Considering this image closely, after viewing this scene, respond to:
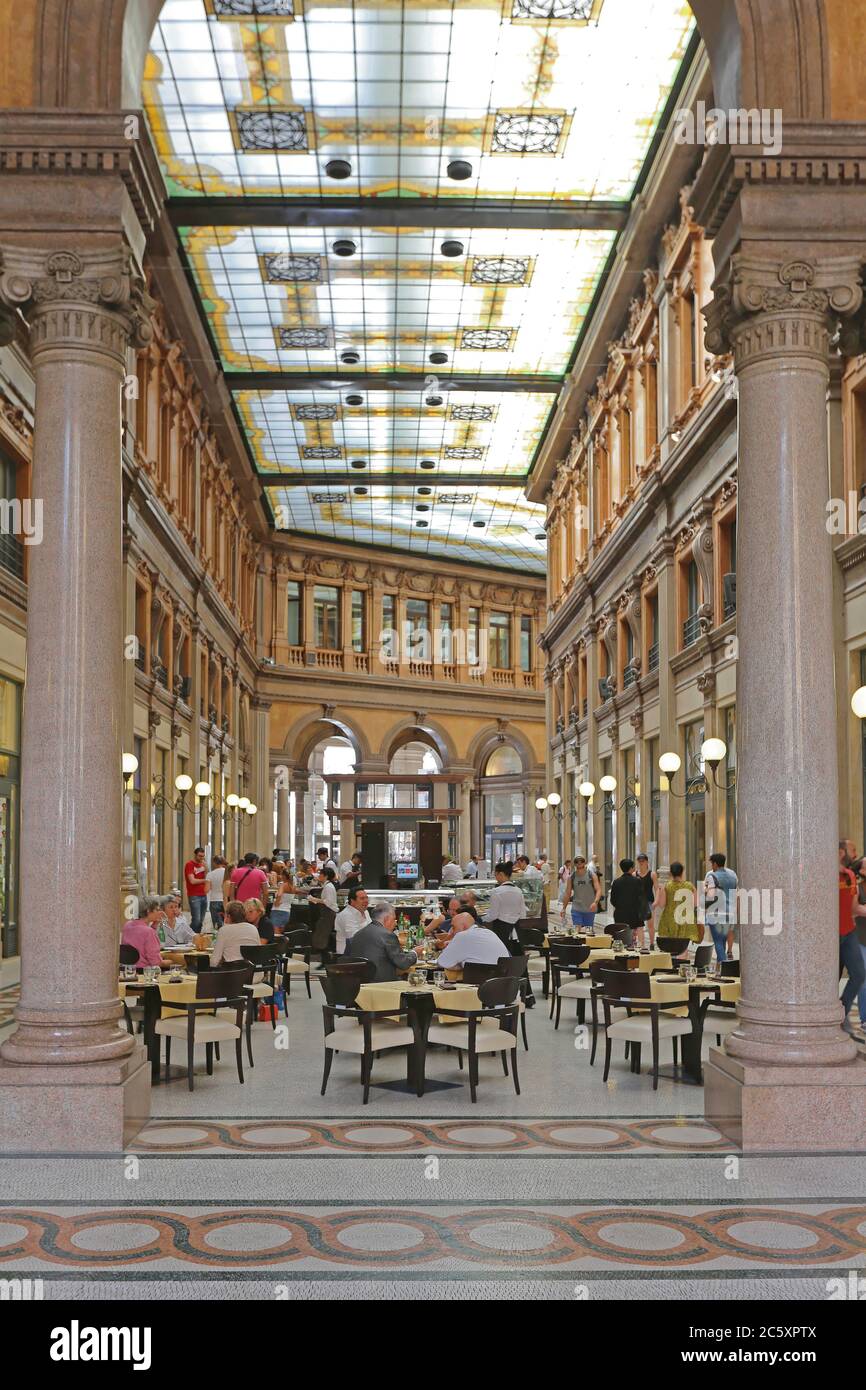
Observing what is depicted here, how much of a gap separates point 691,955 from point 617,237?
445 inches

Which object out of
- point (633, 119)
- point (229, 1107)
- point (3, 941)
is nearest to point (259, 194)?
point (633, 119)

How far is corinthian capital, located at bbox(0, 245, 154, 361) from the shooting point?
6992 mm

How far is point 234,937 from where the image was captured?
36.1 feet

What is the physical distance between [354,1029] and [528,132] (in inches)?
475

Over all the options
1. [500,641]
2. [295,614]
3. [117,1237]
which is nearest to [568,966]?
[117,1237]

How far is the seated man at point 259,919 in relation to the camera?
40.2 feet

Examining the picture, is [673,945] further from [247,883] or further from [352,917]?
[247,883]

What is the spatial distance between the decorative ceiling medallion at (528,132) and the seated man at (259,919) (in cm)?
994

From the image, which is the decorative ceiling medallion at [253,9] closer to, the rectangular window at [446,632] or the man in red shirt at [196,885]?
the man in red shirt at [196,885]

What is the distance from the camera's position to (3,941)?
45.5ft

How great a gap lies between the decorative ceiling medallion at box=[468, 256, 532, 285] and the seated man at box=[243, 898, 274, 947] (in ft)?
36.3

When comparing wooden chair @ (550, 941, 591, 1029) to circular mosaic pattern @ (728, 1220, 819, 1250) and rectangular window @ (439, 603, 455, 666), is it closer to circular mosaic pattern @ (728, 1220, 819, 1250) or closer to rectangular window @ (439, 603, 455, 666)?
circular mosaic pattern @ (728, 1220, 819, 1250)

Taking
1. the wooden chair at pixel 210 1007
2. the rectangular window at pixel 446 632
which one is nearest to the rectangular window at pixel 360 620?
the rectangular window at pixel 446 632
